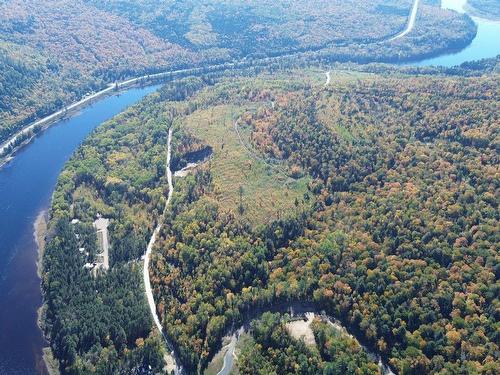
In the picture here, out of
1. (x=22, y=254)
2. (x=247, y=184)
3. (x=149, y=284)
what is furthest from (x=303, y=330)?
(x=22, y=254)

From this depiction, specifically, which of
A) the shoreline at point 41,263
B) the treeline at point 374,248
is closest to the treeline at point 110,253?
the shoreline at point 41,263

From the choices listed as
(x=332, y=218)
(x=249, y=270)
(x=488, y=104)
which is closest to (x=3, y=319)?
(x=249, y=270)

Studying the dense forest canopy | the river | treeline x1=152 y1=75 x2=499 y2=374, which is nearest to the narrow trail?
the dense forest canopy

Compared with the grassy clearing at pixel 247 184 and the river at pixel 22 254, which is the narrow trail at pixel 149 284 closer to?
the grassy clearing at pixel 247 184

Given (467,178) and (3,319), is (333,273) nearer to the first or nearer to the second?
(467,178)

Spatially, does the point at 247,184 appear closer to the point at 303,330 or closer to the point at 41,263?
the point at 303,330

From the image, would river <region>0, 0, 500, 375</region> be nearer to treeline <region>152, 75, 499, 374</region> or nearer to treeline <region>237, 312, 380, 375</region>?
treeline <region>152, 75, 499, 374</region>

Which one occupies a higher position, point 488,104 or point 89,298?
point 488,104
